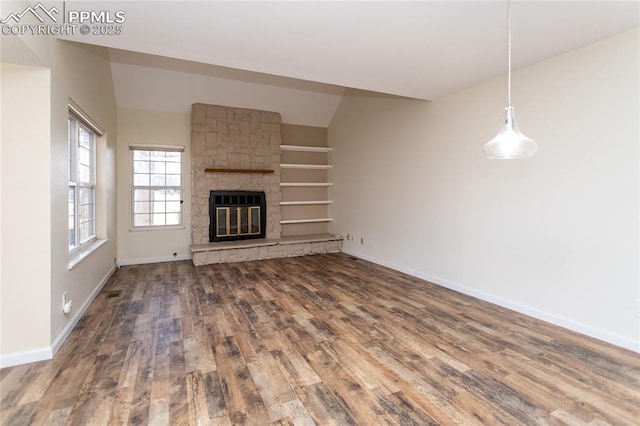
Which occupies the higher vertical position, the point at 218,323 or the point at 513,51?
the point at 513,51

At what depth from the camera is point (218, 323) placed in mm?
3172

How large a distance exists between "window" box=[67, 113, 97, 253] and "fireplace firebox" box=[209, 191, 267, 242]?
2054 millimetres

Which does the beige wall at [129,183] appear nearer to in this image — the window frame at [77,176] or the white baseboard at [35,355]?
the window frame at [77,176]

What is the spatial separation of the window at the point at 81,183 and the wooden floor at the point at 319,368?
877 mm

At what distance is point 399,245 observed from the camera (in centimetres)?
527

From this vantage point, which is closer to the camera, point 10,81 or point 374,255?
point 10,81

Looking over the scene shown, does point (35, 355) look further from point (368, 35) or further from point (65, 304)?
point (368, 35)

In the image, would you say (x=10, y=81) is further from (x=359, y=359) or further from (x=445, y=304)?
(x=445, y=304)

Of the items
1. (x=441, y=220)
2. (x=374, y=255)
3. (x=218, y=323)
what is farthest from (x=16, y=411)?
(x=374, y=255)

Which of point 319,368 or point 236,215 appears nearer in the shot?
point 319,368

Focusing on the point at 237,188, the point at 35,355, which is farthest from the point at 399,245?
the point at 35,355

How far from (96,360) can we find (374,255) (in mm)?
4408

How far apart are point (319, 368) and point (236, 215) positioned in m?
4.41

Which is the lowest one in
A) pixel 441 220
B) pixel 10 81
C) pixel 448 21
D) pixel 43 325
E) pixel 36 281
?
pixel 43 325
